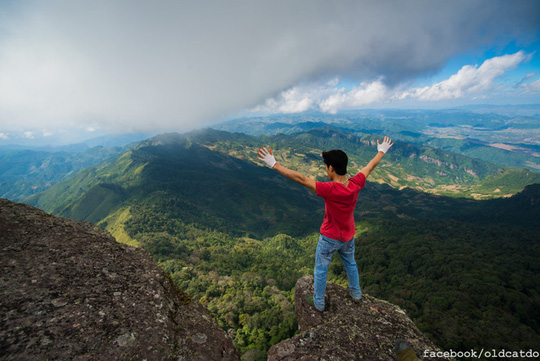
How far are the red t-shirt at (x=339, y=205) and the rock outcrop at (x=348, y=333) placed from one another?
2902mm

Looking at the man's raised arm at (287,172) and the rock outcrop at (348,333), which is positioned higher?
the man's raised arm at (287,172)

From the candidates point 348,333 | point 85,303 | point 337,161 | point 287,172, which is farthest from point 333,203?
point 85,303

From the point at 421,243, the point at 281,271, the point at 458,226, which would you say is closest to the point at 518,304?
the point at 421,243

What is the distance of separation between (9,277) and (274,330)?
2253 inches

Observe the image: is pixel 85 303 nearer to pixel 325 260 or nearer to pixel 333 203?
pixel 325 260

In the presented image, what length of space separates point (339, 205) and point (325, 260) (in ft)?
6.59

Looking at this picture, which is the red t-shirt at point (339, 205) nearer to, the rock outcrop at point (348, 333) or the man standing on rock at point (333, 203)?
the man standing on rock at point (333, 203)

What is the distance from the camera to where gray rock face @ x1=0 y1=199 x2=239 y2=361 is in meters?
4.24

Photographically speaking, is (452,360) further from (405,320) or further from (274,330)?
(274,330)

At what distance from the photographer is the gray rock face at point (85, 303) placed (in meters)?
4.24

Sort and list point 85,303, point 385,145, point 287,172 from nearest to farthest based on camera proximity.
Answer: point 85,303 < point 287,172 < point 385,145

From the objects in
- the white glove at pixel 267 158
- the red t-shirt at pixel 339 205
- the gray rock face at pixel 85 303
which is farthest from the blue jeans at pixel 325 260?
the gray rock face at pixel 85 303

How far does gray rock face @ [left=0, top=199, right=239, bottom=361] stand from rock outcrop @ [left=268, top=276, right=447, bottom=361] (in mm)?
2026

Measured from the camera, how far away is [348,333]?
21.5 feet
